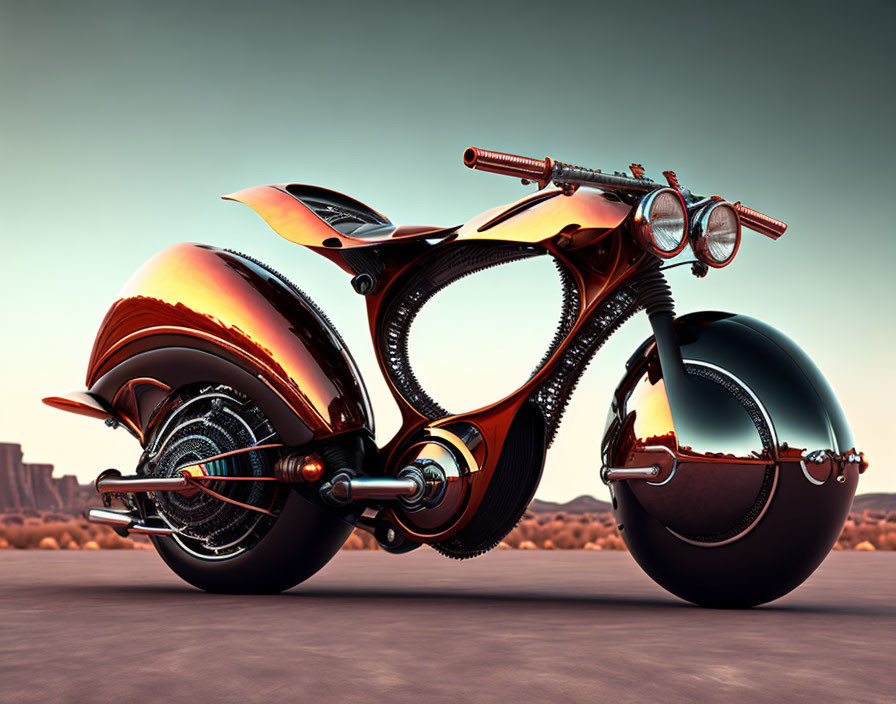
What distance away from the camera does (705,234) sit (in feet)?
13.6

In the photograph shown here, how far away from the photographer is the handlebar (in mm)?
3820

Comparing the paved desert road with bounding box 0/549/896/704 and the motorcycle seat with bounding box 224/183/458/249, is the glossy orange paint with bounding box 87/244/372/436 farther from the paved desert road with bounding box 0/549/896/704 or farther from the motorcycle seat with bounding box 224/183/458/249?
the paved desert road with bounding box 0/549/896/704

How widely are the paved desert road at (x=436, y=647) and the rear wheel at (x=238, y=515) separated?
0.51 ft

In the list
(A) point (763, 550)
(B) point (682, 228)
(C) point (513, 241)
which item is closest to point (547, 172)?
(C) point (513, 241)

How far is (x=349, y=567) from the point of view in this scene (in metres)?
7.70

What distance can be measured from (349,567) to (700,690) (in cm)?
563

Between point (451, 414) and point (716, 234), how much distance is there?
1457 millimetres

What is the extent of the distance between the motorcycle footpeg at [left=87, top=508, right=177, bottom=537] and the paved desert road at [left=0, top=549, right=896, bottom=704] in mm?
323

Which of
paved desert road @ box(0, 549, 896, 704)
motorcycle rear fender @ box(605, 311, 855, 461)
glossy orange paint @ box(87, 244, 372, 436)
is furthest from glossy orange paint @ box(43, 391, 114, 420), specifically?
motorcycle rear fender @ box(605, 311, 855, 461)

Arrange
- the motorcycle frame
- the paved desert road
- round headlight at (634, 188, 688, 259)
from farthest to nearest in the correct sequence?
the motorcycle frame, round headlight at (634, 188, 688, 259), the paved desert road

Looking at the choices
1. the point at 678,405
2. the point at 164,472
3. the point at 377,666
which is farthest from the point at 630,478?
the point at 164,472

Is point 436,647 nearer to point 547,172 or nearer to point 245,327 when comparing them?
point 547,172

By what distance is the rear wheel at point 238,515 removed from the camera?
15.6ft

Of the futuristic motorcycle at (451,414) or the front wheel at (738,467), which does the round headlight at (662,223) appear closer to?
the futuristic motorcycle at (451,414)
